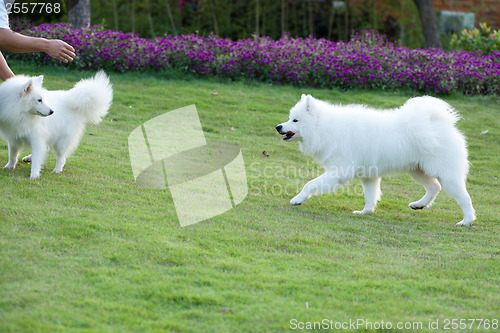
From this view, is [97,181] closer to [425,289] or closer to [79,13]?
[425,289]

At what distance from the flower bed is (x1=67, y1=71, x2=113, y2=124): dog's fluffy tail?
4.87 metres

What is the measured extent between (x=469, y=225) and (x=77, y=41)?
8367 mm

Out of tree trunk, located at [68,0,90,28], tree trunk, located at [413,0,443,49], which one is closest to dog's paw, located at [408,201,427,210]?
tree trunk, located at [68,0,90,28]

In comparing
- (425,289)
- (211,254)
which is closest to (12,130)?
(211,254)

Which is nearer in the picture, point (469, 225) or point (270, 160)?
point (469, 225)

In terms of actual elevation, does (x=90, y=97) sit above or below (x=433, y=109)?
above

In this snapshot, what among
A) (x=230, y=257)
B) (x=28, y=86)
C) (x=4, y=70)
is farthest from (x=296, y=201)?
(x=4, y=70)

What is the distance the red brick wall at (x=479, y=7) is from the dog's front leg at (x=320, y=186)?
13.9m

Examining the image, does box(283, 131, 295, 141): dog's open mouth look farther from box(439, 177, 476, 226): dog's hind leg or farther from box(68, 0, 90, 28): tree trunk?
box(68, 0, 90, 28): tree trunk

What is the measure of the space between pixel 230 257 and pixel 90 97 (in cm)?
303

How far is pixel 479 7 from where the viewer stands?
1859cm

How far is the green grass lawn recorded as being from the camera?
3848 mm

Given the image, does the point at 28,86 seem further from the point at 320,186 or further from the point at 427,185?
the point at 427,185

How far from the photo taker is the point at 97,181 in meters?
6.56
